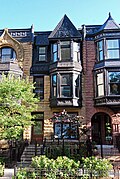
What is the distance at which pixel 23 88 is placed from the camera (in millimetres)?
16062

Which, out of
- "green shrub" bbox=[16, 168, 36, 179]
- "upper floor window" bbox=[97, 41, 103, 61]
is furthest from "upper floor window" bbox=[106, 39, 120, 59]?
"green shrub" bbox=[16, 168, 36, 179]

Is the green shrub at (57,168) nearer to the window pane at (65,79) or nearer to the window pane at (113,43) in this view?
the window pane at (65,79)

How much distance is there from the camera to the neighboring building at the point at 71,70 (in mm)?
19672

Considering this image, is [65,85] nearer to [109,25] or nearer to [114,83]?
[114,83]

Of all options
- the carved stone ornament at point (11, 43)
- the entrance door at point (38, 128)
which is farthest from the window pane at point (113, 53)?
the carved stone ornament at point (11, 43)

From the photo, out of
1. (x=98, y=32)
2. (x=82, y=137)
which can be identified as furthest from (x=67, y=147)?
(x=98, y=32)

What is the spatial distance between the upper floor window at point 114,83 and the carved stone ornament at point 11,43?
880cm

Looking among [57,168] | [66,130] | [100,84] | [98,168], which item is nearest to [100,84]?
[100,84]

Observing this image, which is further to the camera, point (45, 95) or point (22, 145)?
point (45, 95)

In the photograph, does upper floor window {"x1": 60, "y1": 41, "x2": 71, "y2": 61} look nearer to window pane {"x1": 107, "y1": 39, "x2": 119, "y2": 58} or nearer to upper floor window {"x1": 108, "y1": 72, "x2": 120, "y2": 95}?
window pane {"x1": 107, "y1": 39, "x2": 119, "y2": 58}

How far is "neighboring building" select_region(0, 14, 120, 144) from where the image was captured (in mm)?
19672

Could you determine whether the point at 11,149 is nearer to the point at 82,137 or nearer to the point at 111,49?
the point at 82,137

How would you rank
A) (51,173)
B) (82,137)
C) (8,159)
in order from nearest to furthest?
(51,173) < (8,159) < (82,137)

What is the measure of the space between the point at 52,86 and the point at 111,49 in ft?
21.0
